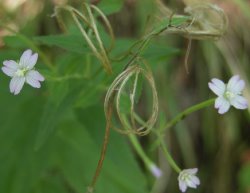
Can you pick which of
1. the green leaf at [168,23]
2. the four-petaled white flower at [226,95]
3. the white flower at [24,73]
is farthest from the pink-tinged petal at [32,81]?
the four-petaled white flower at [226,95]

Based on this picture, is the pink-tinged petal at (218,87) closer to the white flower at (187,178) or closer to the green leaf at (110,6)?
the white flower at (187,178)

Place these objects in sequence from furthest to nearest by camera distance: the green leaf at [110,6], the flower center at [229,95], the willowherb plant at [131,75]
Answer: the green leaf at [110,6] → the flower center at [229,95] → the willowherb plant at [131,75]

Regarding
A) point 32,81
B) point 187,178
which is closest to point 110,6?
point 32,81

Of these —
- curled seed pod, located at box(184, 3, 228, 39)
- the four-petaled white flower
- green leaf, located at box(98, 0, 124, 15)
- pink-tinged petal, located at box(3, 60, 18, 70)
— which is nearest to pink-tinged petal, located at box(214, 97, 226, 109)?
the four-petaled white flower

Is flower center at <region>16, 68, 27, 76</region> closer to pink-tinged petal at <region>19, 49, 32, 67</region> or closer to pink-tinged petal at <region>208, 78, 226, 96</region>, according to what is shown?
pink-tinged petal at <region>19, 49, 32, 67</region>

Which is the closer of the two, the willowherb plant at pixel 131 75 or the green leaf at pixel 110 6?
the willowherb plant at pixel 131 75

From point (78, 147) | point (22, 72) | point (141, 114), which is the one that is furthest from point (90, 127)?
point (141, 114)

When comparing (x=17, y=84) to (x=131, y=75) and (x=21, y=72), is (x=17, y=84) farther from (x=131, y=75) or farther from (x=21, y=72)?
(x=131, y=75)

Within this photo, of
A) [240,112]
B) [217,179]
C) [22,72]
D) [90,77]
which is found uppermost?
[22,72]

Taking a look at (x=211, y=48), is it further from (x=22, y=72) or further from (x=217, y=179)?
(x=22, y=72)
